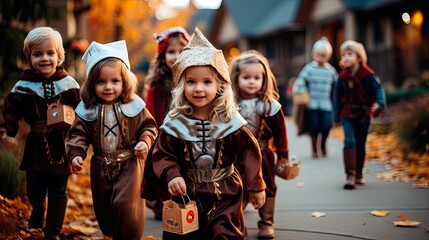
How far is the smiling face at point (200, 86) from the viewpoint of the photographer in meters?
3.79

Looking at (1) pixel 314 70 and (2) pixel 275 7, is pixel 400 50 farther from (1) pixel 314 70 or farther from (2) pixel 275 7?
(2) pixel 275 7

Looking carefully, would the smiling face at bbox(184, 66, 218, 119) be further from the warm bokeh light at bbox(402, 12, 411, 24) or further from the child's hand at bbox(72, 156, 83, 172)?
the warm bokeh light at bbox(402, 12, 411, 24)

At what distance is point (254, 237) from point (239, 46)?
1349 inches

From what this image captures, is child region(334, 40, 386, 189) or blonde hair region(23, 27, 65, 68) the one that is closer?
blonde hair region(23, 27, 65, 68)

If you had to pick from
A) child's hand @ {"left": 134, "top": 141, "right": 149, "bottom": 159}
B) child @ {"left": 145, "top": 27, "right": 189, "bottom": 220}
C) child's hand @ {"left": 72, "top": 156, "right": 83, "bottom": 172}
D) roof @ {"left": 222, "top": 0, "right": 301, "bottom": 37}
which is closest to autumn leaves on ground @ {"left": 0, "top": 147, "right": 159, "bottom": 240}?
child @ {"left": 145, "top": 27, "right": 189, "bottom": 220}

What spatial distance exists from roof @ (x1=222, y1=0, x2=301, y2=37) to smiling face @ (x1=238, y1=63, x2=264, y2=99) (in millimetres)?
27257

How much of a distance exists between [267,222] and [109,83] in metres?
1.85

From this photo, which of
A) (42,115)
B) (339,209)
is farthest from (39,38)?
(339,209)

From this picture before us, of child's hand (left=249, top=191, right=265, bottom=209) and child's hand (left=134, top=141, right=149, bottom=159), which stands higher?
child's hand (left=134, top=141, right=149, bottom=159)

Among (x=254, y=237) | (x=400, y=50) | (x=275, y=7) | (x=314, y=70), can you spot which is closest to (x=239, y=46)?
(x=275, y=7)

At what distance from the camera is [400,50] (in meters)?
22.1

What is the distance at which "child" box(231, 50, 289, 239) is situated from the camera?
5080 mm

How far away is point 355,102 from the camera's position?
718cm

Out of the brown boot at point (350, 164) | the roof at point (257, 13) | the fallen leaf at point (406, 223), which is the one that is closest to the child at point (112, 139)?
the fallen leaf at point (406, 223)
